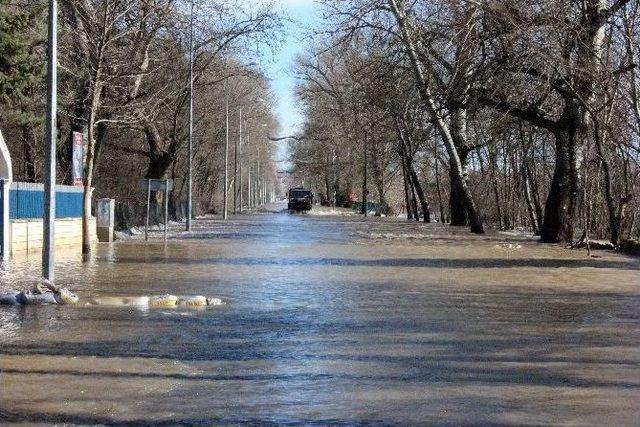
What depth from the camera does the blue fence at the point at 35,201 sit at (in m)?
24.2

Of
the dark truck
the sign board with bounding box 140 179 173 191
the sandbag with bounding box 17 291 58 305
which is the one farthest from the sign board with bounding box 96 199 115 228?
the dark truck

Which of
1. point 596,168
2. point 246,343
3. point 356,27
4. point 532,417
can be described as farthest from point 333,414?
point 596,168

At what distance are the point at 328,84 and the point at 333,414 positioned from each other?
218ft

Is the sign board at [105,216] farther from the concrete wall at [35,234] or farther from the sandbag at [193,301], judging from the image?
the sandbag at [193,301]

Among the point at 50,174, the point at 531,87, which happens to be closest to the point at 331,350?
the point at 50,174

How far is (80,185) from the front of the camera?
29703 mm

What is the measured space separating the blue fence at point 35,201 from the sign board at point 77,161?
0.29 metres

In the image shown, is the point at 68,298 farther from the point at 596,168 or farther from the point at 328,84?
the point at 328,84

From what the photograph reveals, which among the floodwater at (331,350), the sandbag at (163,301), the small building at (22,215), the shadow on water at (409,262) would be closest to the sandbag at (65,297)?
the floodwater at (331,350)

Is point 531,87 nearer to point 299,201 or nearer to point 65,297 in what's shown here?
point 65,297

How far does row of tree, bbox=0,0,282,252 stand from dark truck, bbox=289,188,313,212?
1712 centimetres

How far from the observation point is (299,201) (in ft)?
291

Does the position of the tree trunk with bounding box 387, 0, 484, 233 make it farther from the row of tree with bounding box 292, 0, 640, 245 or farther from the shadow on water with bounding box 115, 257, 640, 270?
the shadow on water with bounding box 115, 257, 640, 270

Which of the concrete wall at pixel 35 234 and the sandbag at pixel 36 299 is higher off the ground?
the concrete wall at pixel 35 234
